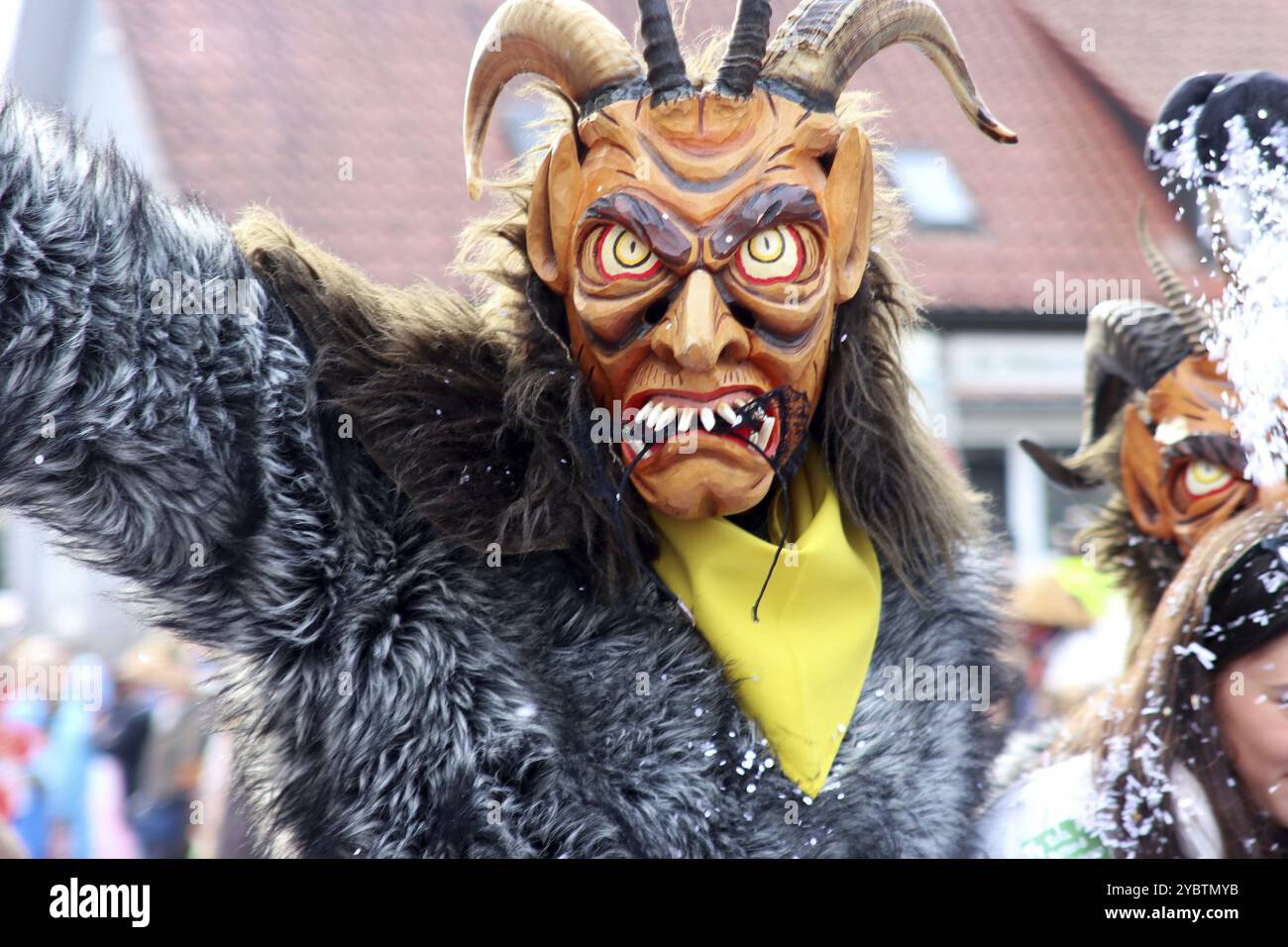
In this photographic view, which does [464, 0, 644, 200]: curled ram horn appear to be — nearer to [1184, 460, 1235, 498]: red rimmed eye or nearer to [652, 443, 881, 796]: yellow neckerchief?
[652, 443, 881, 796]: yellow neckerchief

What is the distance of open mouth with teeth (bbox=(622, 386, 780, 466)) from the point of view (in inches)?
79.0

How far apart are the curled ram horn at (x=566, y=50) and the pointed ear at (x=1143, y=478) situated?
138 centimetres

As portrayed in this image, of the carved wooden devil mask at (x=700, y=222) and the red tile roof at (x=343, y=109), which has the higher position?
the red tile roof at (x=343, y=109)

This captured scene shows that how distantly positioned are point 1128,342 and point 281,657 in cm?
190

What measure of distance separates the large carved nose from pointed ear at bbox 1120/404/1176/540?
120 centimetres

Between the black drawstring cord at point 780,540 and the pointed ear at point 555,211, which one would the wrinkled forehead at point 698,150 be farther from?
the black drawstring cord at point 780,540

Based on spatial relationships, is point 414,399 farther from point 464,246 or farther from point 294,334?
point 464,246

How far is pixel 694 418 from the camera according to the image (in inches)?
79.0

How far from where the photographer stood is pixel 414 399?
80.4 inches

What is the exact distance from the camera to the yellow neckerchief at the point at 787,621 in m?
2.11

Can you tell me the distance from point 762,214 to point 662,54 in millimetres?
289

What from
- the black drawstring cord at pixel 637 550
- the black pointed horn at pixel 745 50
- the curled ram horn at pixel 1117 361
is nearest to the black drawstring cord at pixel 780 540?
the black drawstring cord at pixel 637 550

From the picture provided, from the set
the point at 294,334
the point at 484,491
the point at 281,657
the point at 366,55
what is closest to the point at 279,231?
the point at 294,334

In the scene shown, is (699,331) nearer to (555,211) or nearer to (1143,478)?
(555,211)
